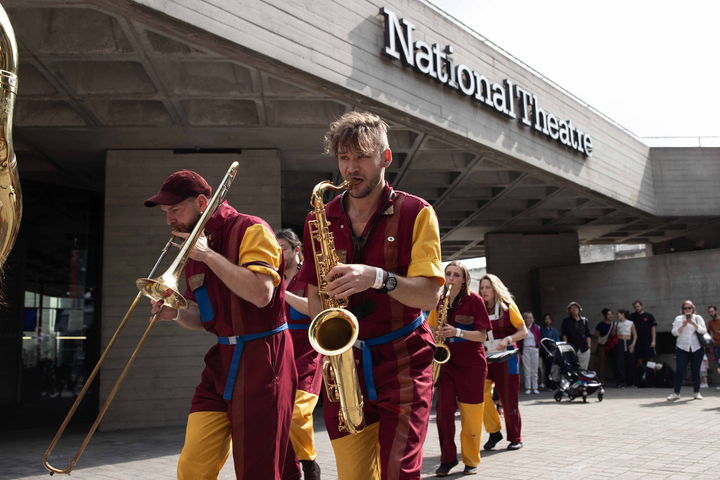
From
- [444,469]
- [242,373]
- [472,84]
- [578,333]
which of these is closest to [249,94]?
[472,84]

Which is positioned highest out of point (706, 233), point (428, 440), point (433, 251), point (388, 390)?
point (706, 233)

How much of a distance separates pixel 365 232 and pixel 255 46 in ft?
19.3

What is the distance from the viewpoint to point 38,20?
7.83 metres

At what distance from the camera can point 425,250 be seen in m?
2.75

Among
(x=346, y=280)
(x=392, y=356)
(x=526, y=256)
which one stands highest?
(x=526, y=256)

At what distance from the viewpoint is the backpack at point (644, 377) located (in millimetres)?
15594

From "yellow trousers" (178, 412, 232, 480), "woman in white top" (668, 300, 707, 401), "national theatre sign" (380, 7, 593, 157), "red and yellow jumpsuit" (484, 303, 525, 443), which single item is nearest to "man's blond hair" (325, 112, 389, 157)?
"yellow trousers" (178, 412, 232, 480)

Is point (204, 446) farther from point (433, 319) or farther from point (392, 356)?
point (433, 319)

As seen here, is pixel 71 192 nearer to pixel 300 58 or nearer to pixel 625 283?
pixel 300 58

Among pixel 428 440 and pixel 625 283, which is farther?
pixel 625 283

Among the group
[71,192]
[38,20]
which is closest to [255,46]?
[38,20]

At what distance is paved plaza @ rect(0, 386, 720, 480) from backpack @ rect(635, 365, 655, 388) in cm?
455

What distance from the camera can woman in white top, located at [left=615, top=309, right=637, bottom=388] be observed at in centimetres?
1597

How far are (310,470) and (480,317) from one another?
245 cm
